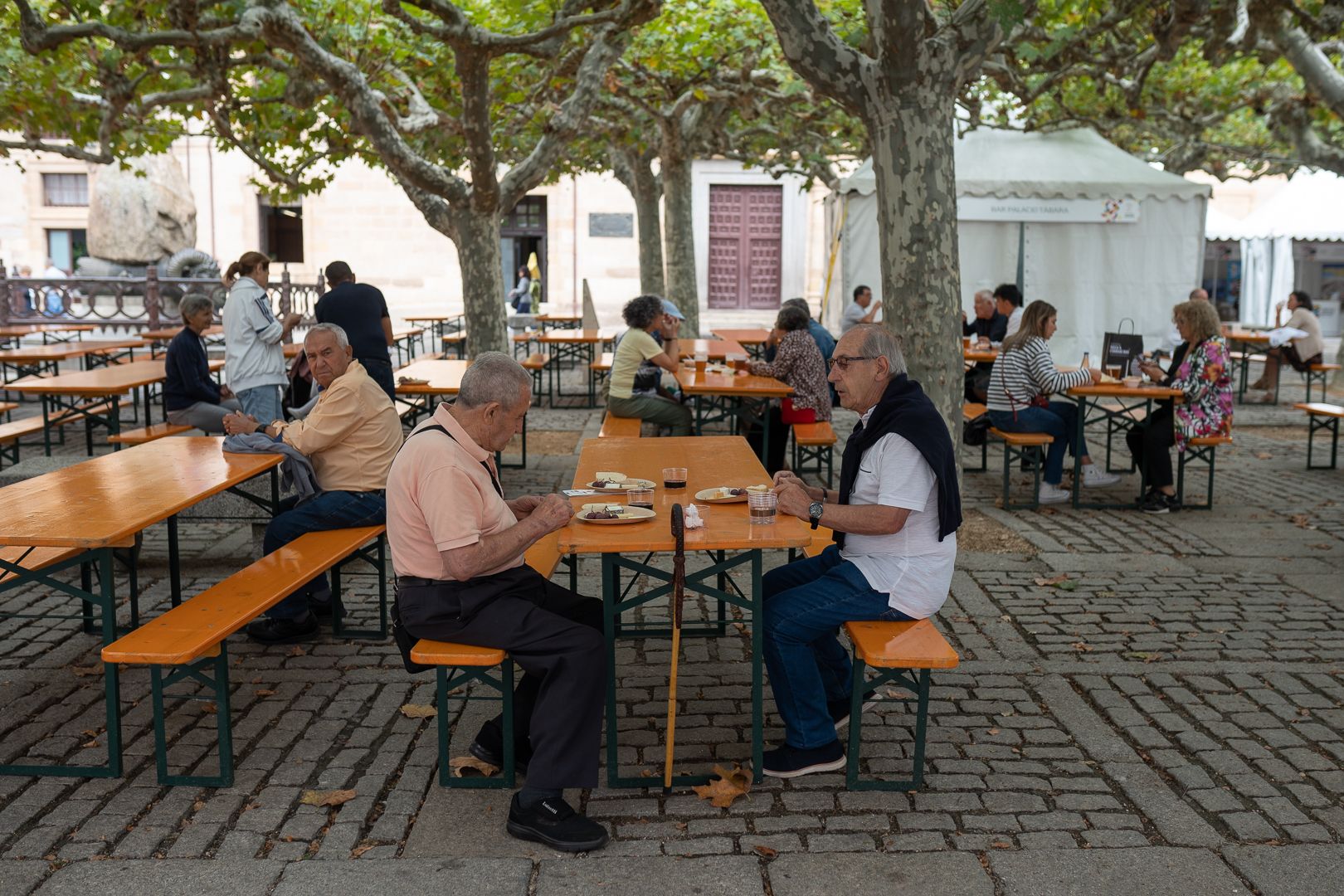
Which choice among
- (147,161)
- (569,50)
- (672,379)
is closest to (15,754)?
(672,379)

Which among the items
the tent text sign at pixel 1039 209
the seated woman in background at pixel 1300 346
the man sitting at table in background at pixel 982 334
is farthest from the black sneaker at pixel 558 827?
the seated woman in background at pixel 1300 346

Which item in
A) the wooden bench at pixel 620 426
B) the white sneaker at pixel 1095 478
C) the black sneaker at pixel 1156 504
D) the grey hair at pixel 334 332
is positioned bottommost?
the black sneaker at pixel 1156 504

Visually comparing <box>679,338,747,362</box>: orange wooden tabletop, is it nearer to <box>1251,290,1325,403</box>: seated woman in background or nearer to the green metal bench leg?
<box>1251,290,1325,403</box>: seated woman in background

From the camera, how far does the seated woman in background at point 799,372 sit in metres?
9.01

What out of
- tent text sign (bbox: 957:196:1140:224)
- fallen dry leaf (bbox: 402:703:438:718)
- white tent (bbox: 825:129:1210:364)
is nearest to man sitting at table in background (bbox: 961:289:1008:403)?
tent text sign (bbox: 957:196:1140:224)

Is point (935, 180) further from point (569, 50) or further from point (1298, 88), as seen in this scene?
point (1298, 88)

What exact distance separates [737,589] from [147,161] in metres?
25.3

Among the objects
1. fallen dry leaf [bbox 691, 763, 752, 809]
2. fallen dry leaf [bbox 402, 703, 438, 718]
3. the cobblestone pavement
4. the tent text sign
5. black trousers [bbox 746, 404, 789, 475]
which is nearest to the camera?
the cobblestone pavement

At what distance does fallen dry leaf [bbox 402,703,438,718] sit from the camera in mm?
4680

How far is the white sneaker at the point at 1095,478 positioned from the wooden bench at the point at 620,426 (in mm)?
3442

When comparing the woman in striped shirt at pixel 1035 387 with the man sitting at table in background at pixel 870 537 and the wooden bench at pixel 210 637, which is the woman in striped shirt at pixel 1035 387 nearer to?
the man sitting at table in background at pixel 870 537

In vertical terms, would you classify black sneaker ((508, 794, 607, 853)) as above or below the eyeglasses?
below

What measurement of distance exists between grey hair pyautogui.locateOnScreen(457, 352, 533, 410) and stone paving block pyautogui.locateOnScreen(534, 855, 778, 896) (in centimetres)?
143

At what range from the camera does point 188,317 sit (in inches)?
328
